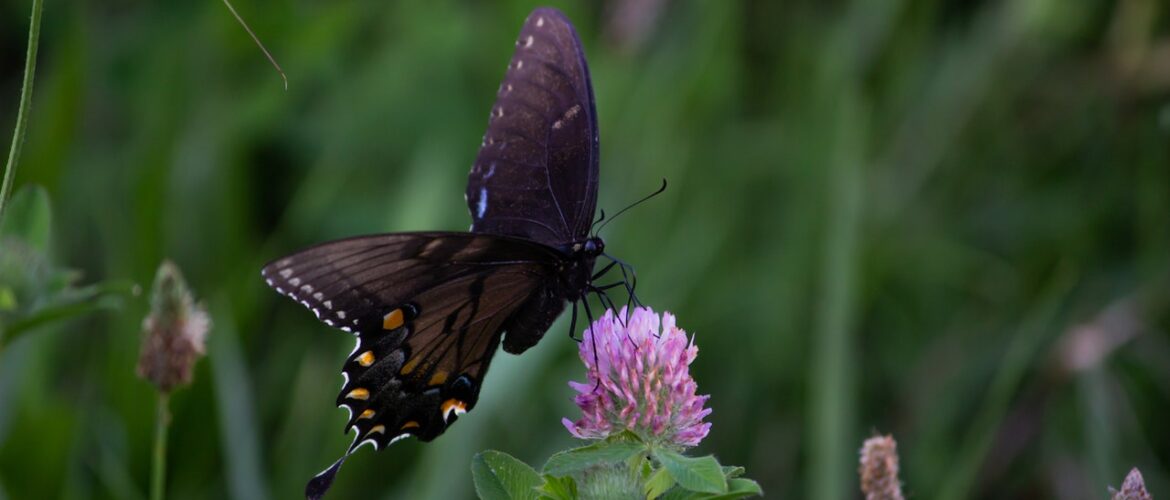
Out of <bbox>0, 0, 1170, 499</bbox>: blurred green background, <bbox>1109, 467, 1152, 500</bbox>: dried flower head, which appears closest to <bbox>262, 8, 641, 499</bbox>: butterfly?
<bbox>1109, 467, 1152, 500</bbox>: dried flower head

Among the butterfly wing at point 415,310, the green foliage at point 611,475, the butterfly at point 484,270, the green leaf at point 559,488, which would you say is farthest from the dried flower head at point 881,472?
the butterfly wing at point 415,310

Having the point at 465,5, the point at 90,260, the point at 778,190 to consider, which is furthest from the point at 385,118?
the point at 778,190

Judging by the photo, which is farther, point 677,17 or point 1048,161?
point 677,17

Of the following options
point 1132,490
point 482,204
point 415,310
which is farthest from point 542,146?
point 1132,490

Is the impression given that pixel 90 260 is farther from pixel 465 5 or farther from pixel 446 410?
pixel 446 410

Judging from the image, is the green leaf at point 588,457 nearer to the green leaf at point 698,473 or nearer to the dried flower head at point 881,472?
the green leaf at point 698,473
